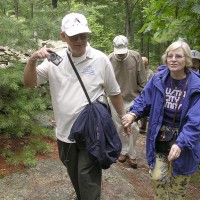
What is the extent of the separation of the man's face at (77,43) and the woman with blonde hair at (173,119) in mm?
844

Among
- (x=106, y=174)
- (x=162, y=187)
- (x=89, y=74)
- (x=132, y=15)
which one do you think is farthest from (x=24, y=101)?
(x=132, y=15)

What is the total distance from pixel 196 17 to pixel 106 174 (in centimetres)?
274

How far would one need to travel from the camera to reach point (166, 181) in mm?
3467

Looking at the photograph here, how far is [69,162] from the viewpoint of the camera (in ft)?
11.3

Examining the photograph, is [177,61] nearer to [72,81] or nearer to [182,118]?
[182,118]

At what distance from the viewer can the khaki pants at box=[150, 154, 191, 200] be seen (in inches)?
135

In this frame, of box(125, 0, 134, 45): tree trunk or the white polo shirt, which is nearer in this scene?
the white polo shirt

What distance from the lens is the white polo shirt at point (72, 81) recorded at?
3.14 m

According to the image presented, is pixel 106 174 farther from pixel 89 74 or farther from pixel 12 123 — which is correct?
pixel 89 74

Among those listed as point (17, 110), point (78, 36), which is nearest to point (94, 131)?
point (78, 36)

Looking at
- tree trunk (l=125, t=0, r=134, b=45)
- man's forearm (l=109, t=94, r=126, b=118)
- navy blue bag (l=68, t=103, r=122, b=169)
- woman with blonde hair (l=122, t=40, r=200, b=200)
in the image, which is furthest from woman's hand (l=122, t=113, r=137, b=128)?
tree trunk (l=125, t=0, r=134, b=45)

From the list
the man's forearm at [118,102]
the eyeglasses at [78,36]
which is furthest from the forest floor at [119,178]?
the eyeglasses at [78,36]

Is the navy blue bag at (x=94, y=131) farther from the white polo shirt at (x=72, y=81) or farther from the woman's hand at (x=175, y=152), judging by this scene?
the woman's hand at (x=175, y=152)

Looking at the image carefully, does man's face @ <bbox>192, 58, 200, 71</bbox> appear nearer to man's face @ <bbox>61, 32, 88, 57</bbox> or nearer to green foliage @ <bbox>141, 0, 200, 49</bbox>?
green foliage @ <bbox>141, 0, 200, 49</bbox>
